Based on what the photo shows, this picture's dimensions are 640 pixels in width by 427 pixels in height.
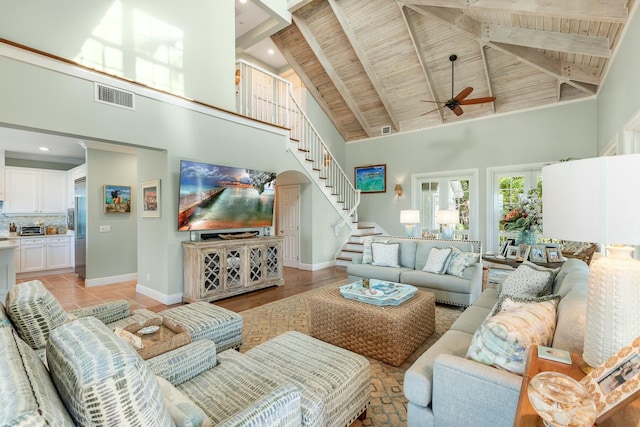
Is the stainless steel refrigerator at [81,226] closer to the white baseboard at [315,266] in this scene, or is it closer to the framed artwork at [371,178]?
the white baseboard at [315,266]

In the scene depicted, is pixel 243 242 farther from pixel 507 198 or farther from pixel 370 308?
pixel 507 198

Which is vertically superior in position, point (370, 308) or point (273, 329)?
point (370, 308)

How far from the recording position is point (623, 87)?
358 cm

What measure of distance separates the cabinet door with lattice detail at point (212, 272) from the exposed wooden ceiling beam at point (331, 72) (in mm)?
5354

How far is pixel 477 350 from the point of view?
1515 mm

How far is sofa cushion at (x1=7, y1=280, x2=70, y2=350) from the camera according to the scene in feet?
5.10

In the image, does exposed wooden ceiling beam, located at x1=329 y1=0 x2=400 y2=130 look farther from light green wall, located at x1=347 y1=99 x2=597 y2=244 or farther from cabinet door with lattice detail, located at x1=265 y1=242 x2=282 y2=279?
cabinet door with lattice detail, located at x1=265 y1=242 x2=282 y2=279

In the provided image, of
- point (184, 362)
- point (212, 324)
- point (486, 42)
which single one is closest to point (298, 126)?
point (486, 42)

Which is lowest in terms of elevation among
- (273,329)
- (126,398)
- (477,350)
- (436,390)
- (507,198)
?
(273,329)

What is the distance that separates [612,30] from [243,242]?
5.81 meters

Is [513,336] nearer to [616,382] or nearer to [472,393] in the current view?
[472,393]

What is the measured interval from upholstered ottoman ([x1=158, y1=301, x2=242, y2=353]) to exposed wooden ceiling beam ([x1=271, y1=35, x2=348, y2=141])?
6958 mm

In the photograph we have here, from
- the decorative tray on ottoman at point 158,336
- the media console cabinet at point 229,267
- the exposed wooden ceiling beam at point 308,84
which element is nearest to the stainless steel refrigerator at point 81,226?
the media console cabinet at point 229,267

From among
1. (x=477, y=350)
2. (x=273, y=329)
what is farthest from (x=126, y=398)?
(x=273, y=329)
